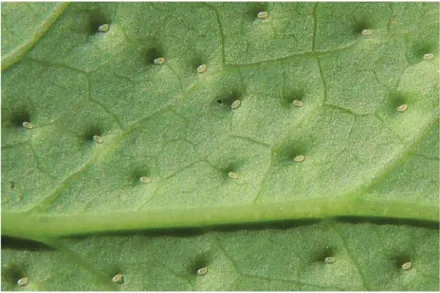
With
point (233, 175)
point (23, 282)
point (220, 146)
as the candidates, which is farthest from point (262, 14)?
point (23, 282)

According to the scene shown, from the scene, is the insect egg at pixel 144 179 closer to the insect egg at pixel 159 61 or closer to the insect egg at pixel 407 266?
the insect egg at pixel 159 61

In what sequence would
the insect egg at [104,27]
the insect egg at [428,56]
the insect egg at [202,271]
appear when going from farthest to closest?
the insect egg at [202,271] < the insect egg at [428,56] < the insect egg at [104,27]

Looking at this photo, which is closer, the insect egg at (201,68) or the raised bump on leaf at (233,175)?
the insect egg at (201,68)

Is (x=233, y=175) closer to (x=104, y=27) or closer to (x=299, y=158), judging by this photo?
(x=299, y=158)

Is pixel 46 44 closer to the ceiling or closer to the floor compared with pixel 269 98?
closer to the ceiling

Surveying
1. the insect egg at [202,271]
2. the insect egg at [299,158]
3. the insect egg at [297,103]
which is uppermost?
the insect egg at [297,103]

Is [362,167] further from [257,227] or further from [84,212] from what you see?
[84,212]

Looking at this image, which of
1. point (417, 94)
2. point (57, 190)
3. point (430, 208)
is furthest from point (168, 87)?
point (430, 208)

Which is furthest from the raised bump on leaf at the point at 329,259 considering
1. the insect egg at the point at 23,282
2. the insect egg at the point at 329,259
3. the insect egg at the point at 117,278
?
the insect egg at the point at 23,282
